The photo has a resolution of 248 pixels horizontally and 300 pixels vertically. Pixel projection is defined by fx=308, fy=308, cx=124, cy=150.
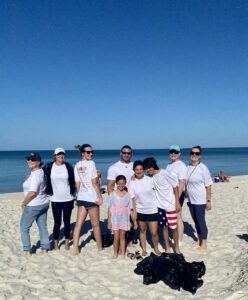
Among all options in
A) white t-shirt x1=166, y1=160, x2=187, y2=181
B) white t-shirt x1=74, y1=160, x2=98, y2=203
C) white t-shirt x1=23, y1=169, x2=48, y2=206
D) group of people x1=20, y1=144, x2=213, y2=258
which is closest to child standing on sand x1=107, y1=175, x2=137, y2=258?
group of people x1=20, y1=144, x2=213, y2=258

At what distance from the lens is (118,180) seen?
18.7 ft

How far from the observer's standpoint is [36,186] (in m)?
5.46

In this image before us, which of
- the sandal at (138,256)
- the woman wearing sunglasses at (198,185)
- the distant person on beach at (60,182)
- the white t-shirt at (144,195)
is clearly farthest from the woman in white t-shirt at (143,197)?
the distant person on beach at (60,182)

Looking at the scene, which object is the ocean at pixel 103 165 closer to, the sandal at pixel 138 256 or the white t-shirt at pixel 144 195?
the sandal at pixel 138 256

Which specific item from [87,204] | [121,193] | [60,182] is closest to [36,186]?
[60,182]

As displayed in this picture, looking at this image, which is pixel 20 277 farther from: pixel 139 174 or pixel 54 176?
pixel 139 174

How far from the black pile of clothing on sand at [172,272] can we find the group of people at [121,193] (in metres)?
0.83

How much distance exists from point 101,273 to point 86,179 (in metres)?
1.68

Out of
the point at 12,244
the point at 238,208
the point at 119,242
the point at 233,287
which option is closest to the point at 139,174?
the point at 119,242

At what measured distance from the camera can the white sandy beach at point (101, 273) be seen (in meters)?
4.38

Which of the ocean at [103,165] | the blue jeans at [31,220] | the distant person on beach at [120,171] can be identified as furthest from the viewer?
the ocean at [103,165]

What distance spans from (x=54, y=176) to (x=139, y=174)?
161 cm

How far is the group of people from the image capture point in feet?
18.5

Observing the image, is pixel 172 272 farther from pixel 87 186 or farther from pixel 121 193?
pixel 87 186
